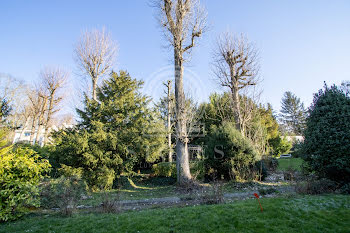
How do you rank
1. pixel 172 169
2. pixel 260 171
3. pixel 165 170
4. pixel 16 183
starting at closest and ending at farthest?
pixel 16 183, pixel 260 171, pixel 172 169, pixel 165 170

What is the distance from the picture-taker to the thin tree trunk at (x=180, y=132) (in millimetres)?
9188

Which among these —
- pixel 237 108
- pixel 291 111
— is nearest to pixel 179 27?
pixel 237 108

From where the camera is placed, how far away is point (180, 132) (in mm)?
9406

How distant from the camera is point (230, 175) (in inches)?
385

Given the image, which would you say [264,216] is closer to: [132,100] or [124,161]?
[124,161]

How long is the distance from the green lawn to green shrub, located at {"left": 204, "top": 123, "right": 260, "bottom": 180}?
16.5ft

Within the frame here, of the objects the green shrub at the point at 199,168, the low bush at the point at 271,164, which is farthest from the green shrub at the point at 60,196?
the low bush at the point at 271,164

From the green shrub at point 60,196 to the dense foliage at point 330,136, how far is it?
7782 mm

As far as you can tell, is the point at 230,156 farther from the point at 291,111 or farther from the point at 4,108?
the point at 291,111

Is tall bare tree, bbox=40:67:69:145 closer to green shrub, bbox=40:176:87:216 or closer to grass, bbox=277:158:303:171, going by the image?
green shrub, bbox=40:176:87:216

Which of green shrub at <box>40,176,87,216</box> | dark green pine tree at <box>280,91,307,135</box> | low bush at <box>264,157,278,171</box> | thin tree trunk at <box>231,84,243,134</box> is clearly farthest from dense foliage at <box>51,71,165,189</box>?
dark green pine tree at <box>280,91,307,135</box>

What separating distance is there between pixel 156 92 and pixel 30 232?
12063mm

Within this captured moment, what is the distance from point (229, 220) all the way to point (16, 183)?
5525 millimetres

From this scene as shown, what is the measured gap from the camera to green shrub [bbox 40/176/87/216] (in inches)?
199
